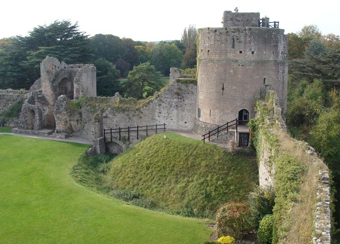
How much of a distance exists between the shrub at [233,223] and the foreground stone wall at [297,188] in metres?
1.78

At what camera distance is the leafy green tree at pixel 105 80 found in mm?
49312

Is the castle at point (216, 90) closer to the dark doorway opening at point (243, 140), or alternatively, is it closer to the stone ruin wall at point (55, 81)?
the dark doorway opening at point (243, 140)

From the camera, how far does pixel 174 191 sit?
21.8 m

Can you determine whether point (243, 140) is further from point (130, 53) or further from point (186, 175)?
point (130, 53)

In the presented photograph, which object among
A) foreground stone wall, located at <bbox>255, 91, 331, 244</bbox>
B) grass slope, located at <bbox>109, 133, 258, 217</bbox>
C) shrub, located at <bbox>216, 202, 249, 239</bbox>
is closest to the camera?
foreground stone wall, located at <bbox>255, 91, 331, 244</bbox>

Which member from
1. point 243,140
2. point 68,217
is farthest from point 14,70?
point 68,217

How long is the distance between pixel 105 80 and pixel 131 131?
21.7 meters

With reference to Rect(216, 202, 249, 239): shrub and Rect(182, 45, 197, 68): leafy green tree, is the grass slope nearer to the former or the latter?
Rect(216, 202, 249, 239): shrub

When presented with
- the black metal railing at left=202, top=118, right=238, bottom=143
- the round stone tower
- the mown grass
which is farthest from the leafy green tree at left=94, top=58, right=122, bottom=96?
the black metal railing at left=202, top=118, right=238, bottom=143

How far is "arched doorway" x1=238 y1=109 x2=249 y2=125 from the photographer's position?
24.9 m

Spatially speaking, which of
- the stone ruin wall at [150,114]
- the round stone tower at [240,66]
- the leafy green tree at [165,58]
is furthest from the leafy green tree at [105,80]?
the round stone tower at [240,66]

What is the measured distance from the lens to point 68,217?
1791cm

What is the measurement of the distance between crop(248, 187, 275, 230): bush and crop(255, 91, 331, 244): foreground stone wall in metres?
0.74

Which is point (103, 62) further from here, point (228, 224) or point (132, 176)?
point (228, 224)
